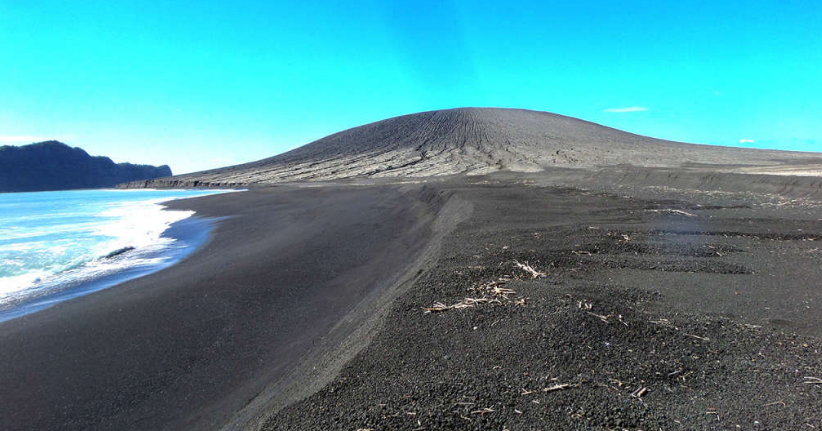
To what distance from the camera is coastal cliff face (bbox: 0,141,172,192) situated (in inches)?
3482

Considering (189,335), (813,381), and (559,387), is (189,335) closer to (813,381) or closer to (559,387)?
(559,387)

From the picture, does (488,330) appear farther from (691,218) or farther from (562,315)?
(691,218)

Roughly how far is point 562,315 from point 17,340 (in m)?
6.15

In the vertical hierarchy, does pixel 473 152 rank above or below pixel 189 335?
above

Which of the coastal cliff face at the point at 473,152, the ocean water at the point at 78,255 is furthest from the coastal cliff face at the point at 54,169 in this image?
the ocean water at the point at 78,255

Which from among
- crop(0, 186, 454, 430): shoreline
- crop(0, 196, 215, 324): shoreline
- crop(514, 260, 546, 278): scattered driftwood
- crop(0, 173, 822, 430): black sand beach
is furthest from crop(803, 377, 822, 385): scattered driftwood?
crop(0, 196, 215, 324): shoreline

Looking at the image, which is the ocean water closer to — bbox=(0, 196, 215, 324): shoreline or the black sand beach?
bbox=(0, 196, 215, 324): shoreline

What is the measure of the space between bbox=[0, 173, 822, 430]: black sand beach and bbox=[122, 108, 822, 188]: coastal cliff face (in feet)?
71.1

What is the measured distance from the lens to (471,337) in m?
2.83

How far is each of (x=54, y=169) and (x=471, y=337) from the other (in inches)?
5009

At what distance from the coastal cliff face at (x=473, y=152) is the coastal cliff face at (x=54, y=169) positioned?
53.1 meters

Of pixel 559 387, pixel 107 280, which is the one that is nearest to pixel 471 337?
pixel 559 387

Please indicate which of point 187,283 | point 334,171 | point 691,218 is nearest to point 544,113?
point 334,171

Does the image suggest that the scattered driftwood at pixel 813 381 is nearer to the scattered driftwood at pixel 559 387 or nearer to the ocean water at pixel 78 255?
the scattered driftwood at pixel 559 387
